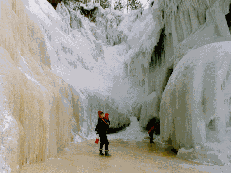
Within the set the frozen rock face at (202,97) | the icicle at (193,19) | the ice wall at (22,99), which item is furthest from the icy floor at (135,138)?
the icicle at (193,19)

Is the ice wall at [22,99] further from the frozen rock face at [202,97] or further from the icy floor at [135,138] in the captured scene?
the frozen rock face at [202,97]

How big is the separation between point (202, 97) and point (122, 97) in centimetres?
1075

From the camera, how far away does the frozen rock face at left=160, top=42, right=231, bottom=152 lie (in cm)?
496

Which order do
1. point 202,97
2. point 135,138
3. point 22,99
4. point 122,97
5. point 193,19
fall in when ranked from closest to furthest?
1. point 22,99
2. point 202,97
3. point 193,19
4. point 135,138
5. point 122,97

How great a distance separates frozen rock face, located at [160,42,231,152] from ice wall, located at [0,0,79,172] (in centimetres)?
387

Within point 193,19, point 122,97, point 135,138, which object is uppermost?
point 193,19

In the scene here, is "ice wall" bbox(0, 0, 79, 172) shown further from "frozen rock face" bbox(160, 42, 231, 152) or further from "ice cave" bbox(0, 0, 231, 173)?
"frozen rock face" bbox(160, 42, 231, 152)

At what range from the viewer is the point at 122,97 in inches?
622

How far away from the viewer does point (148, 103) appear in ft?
41.0

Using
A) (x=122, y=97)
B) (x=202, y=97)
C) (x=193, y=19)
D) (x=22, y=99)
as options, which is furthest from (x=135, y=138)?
(x=22, y=99)

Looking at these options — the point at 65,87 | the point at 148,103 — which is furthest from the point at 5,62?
the point at 148,103

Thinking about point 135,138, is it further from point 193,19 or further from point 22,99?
point 22,99

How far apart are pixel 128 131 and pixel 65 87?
6.32 meters

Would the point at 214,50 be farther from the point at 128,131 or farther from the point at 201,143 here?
the point at 128,131
